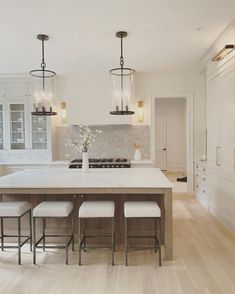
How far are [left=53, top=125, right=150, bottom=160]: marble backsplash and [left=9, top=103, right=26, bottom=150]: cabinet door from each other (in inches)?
29.0

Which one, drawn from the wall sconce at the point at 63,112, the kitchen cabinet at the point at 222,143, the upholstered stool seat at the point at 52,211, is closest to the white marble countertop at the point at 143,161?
the kitchen cabinet at the point at 222,143

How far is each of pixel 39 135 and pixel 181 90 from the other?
3320 millimetres

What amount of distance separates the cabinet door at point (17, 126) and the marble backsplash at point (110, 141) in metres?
0.74

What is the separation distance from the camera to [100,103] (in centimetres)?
586

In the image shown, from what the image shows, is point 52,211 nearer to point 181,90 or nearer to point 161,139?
point 181,90

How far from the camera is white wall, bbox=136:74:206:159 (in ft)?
20.2

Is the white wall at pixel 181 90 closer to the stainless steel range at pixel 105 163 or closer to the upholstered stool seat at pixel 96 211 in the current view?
the stainless steel range at pixel 105 163

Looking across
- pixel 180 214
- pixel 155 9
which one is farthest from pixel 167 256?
pixel 155 9

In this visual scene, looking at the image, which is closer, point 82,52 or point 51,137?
point 82,52

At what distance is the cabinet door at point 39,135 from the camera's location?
5.99 meters

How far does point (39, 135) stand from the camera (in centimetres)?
602

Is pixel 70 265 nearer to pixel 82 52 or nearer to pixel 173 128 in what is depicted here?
pixel 82 52

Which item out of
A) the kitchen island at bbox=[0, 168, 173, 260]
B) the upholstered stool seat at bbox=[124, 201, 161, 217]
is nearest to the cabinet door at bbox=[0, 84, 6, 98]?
the kitchen island at bbox=[0, 168, 173, 260]

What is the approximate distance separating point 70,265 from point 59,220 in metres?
0.68
